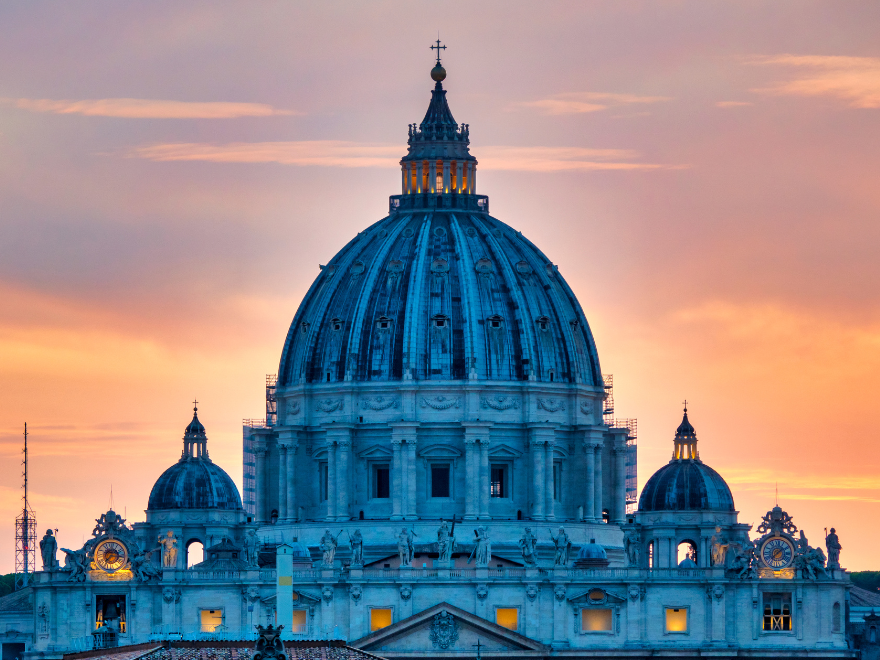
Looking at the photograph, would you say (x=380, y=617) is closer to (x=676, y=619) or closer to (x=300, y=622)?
(x=300, y=622)

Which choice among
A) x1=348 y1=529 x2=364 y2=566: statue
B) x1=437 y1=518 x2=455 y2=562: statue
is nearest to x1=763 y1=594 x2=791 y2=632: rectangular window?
x1=437 y1=518 x2=455 y2=562: statue

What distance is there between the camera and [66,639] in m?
195

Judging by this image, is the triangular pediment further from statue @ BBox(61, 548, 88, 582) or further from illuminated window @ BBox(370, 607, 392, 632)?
statue @ BBox(61, 548, 88, 582)

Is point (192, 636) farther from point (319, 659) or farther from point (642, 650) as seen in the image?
point (319, 659)

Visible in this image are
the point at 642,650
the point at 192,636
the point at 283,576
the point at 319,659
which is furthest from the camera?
the point at 642,650

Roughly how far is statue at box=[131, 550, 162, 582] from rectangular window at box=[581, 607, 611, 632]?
1096 inches

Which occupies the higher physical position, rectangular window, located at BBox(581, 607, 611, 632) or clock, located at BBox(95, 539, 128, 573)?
clock, located at BBox(95, 539, 128, 573)

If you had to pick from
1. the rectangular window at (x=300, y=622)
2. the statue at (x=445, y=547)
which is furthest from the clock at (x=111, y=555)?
the statue at (x=445, y=547)

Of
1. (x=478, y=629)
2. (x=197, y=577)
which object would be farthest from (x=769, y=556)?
(x=197, y=577)

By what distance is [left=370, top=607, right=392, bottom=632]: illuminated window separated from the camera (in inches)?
7633

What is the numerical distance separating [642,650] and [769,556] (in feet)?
35.4

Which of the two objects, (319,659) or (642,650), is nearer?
(319,659)

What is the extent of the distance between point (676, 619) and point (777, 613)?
6.71 metres

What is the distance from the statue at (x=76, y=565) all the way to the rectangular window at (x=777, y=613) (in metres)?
44.6
